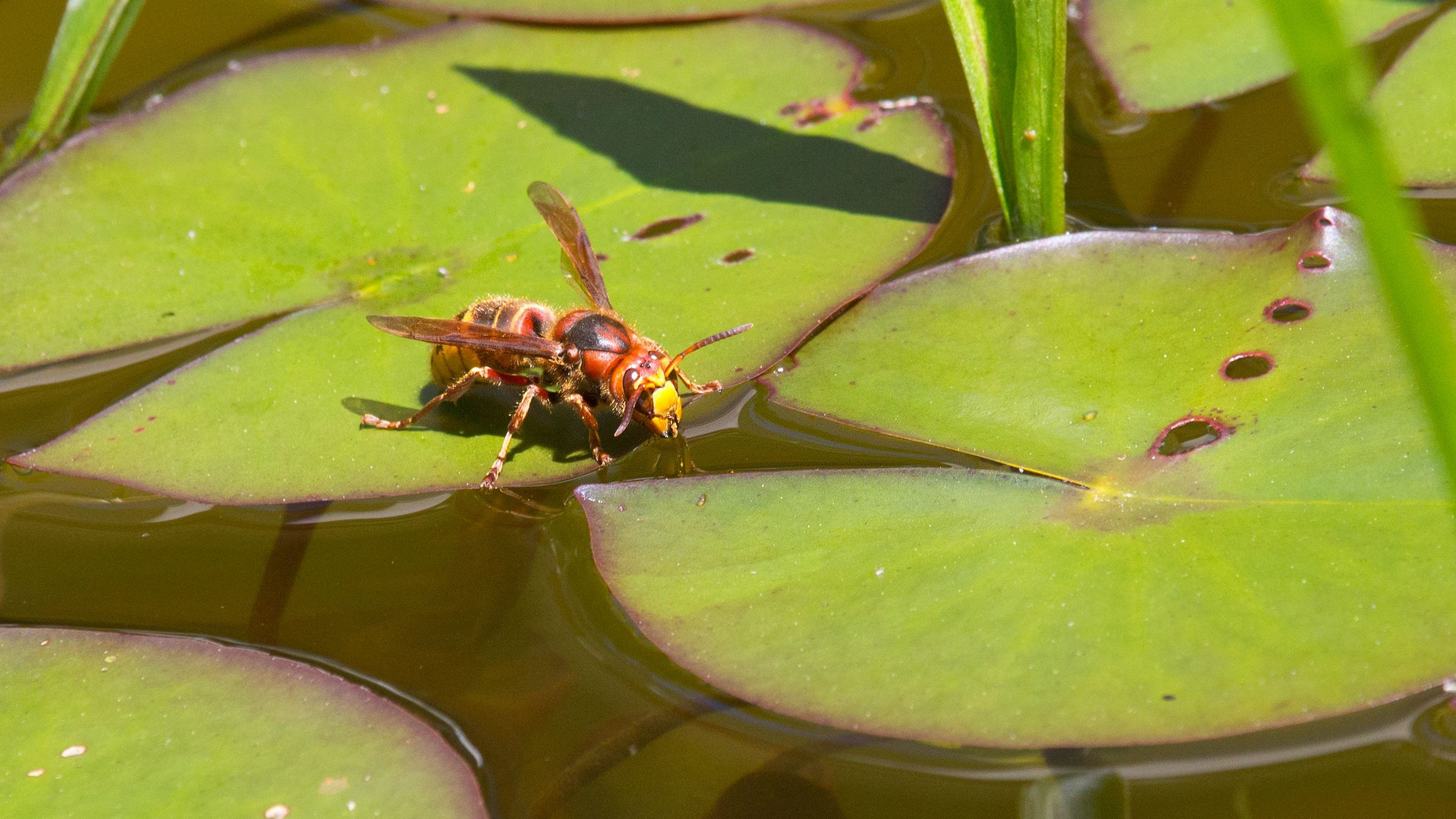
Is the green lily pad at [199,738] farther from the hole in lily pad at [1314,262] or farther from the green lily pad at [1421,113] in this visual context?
the green lily pad at [1421,113]

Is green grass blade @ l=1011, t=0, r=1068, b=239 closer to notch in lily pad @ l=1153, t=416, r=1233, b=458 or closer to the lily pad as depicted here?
notch in lily pad @ l=1153, t=416, r=1233, b=458

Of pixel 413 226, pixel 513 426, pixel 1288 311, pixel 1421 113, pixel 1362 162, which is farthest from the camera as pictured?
pixel 413 226

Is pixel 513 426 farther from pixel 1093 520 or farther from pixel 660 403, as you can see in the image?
pixel 1093 520

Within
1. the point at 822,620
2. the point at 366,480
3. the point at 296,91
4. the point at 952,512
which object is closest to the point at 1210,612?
the point at 952,512

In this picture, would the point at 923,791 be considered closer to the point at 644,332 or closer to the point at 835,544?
the point at 835,544

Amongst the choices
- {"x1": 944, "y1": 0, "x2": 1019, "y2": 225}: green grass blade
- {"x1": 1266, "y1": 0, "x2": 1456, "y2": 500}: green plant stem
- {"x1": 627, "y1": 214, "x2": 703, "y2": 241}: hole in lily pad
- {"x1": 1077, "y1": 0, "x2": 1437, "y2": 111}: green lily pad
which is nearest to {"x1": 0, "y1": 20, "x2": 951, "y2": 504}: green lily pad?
{"x1": 627, "y1": 214, "x2": 703, "y2": 241}: hole in lily pad

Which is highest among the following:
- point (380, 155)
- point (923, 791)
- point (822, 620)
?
point (380, 155)

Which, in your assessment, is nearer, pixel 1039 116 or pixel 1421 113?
pixel 1039 116

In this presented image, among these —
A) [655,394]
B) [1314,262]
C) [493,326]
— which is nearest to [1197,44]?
[1314,262]
